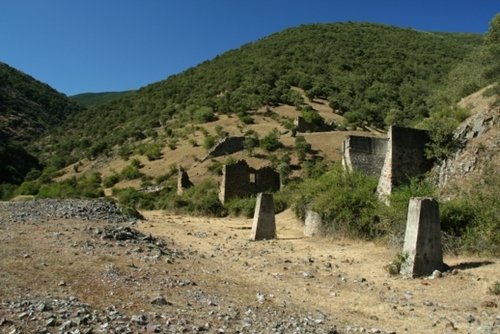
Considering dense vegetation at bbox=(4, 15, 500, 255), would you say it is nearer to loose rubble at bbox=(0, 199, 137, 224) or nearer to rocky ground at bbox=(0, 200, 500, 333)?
rocky ground at bbox=(0, 200, 500, 333)

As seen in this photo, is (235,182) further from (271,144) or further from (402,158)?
(402,158)

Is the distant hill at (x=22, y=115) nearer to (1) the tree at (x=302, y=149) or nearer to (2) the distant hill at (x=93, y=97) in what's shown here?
(2) the distant hill at (x=93, y=97)

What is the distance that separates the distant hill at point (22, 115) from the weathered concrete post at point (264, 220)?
123ft

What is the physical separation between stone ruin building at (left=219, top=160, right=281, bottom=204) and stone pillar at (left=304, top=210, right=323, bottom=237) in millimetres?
9664

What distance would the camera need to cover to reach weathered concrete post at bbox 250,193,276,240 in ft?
40.7

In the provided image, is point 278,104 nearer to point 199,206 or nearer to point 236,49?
point 199,206

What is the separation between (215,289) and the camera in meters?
6.41

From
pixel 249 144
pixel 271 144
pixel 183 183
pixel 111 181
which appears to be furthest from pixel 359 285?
pixel 111 181

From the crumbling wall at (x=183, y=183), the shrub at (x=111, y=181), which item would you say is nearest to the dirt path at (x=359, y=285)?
the crumbling wall at (x=183, y=183)

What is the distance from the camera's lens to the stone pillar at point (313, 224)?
12666 mm

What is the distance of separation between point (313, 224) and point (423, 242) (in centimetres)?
568

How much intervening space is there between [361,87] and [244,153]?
29471 millimetres

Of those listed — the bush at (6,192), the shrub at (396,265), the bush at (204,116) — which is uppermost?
the bush at (204,116)

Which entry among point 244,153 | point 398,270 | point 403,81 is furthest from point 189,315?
point 403,81
